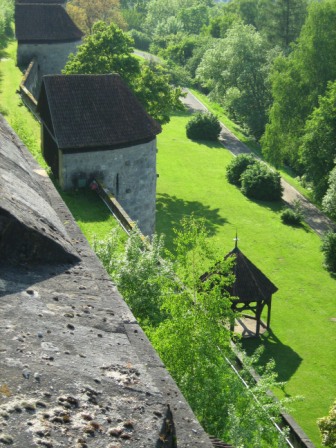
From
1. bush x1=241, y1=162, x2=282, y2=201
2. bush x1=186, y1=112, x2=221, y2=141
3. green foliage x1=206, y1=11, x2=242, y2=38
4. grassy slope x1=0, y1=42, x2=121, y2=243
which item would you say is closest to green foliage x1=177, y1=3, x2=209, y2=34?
green foliage x1=206, y1=11, x2=242, y2=38

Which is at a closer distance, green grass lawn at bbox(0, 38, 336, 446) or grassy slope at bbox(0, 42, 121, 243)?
grassy slope at bbox(0, 42, 121, 243)

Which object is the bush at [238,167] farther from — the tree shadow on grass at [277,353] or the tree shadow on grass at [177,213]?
the tree shadow on grass at [277,353]

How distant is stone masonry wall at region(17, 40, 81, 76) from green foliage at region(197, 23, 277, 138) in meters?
17.6

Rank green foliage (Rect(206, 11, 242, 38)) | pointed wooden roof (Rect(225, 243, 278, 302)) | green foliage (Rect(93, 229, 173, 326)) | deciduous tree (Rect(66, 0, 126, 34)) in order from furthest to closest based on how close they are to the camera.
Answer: green foliage (Rect(206, 11, 242, 38)) → deciduous tree (Rect(66, 0, 126, 34)) → pointed wooden roof (Rect(225, 243, 278, 302)) → green foliage (Rect(93, 229, 173, 326))

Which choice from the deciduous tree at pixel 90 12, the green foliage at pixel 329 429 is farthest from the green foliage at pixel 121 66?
the deciduous tree at pixel 90 12

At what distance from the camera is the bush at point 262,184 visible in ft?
181

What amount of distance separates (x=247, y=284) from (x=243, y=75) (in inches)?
1637

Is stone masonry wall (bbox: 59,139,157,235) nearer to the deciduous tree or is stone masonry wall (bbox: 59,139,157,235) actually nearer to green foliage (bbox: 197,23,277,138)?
green foliage (bbox: 197,23,277,138)

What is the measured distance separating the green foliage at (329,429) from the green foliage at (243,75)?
46694mm

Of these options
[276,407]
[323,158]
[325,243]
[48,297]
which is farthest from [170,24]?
[48,297]

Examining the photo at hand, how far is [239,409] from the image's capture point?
1614 centimetres

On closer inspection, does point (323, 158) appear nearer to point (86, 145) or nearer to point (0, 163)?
point (86, 145)

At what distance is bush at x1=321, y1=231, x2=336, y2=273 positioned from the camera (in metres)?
42.0

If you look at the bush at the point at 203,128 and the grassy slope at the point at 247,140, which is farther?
the bush at the point at 203,128
